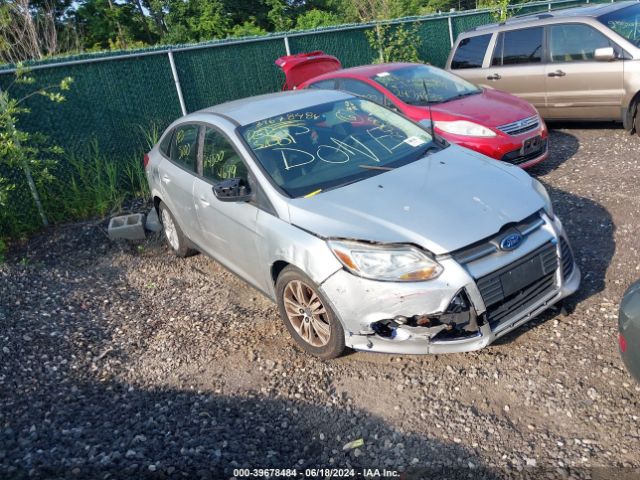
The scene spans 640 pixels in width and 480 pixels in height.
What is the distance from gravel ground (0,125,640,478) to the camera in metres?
3.01

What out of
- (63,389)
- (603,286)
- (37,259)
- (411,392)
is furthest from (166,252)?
(603,286)

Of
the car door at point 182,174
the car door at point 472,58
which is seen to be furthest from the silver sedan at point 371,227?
the car door at point 472,58

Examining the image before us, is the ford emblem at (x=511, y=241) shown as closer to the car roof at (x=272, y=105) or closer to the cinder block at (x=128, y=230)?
the car roof at (x=272, y=105)

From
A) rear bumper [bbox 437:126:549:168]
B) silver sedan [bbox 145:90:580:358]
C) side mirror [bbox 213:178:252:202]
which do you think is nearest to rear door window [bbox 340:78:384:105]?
rear bumper [bbox 437:126:549:168]

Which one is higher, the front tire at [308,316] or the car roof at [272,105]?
the car roof at [272,105]

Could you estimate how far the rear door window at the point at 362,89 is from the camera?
734 centimetres

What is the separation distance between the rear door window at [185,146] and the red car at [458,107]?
268cm

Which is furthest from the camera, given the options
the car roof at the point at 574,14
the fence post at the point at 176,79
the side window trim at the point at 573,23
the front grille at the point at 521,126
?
the fence post at the point at 176,79

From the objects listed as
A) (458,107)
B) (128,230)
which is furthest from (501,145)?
(128,230)

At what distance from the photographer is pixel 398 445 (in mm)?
3094

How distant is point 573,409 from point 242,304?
2.78 meters

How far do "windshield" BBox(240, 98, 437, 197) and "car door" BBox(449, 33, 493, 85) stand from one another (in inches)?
196

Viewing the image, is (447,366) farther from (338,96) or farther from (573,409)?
(338,96)

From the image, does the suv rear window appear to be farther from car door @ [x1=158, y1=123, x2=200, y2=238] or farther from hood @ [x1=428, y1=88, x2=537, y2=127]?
car door @ [x1=158, y1=123, x2=200, y2=238]
